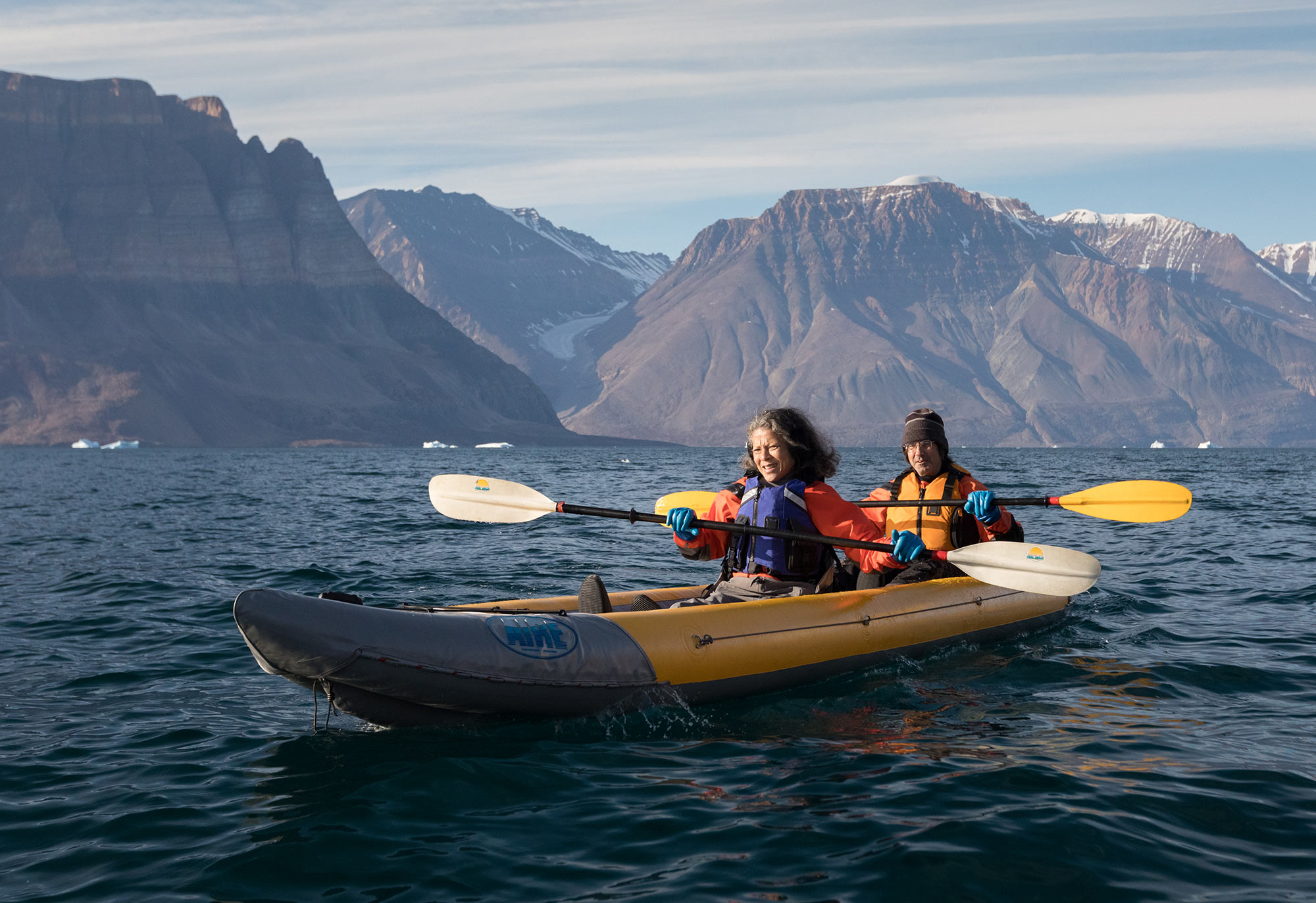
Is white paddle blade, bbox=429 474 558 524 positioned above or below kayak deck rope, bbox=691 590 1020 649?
above

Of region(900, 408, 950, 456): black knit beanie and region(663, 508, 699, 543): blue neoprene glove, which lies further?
region(900, 408, 950, 456): black knit beanie

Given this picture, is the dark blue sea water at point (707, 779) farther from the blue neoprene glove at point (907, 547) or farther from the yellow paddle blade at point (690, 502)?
the yellow paddle blade at point (690, 502)

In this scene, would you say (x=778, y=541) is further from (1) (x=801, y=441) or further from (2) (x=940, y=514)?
(2) (x=940, y=514)

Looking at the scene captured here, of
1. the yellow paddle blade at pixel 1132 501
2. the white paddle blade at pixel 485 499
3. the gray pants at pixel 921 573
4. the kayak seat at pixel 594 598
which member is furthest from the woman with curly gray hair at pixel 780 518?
the yellow paddle blade at pixel 1132 501

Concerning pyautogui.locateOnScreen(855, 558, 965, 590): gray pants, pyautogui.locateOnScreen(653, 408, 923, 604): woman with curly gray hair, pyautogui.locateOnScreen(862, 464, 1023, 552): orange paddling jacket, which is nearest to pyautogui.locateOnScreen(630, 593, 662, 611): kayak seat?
pyautogui.locateOnScreen(653, 408, 923, 604): woman with curly gray hair

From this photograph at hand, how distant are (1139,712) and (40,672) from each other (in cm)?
728

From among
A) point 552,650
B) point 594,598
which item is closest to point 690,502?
point 594,598

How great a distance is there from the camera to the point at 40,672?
751cm

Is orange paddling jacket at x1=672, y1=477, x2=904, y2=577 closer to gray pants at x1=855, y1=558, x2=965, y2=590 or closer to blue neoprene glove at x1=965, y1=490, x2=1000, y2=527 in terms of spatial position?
gray pants at x1=855, y1=558, x2=965, y2=590

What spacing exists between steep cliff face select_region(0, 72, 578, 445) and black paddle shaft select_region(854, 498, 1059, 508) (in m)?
127

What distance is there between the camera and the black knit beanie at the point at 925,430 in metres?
8.15

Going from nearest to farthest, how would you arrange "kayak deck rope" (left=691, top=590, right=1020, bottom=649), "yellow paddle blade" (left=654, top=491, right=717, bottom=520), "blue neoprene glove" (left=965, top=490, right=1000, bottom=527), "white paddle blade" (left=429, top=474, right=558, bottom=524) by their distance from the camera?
"kayak deck rope" (left=691, top=590, right=1020, bottom=649) < "blue neoprene glove" (left=965, top=490, right=1000, bottom=527) < "white paddle blade" (left=429, top=474, right=558, bottom=524) < "yellow paddle blade" (left=654, top=491, right=717, bottom=520)

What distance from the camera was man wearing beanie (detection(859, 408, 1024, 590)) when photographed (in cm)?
814

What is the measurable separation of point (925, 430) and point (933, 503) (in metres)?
0.61
